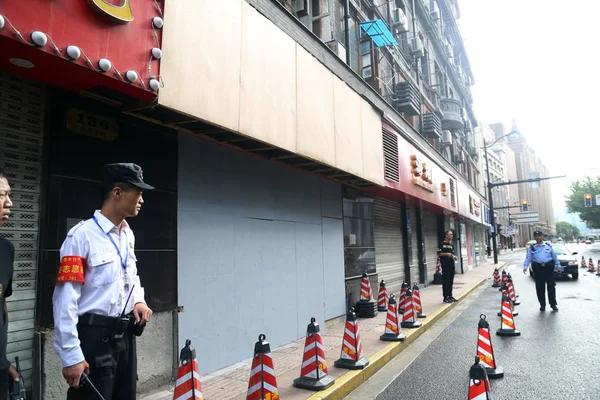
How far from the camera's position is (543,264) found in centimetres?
968

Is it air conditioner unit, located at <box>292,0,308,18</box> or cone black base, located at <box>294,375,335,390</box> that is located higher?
air conditioner unit, located at <box>292,0,308,18</box>

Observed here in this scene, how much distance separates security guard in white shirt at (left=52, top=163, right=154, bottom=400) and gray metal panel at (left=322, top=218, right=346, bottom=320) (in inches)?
248

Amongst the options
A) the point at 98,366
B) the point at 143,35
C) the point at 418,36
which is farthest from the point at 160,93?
the point at 418,36

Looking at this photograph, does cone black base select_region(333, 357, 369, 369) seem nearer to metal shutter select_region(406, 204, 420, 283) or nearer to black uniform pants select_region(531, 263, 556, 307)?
black uniform pants select_region(531, 263, 556, 307)

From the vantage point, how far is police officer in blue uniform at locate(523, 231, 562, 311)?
378 inches

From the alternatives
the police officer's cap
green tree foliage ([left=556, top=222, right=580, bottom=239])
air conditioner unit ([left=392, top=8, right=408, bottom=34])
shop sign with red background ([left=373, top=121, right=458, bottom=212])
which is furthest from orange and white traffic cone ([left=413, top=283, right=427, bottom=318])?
green tree foliage ([left=556, top=222, right=580, bottom=239])

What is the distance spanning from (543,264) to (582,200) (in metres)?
57.1

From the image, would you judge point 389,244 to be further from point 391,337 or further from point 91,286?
point 91,286

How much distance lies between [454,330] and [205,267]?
582cm

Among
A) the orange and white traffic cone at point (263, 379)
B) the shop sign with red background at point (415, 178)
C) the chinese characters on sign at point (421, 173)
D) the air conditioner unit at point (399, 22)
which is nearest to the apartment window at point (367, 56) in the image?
the shop sign with red background at point (415, 178)

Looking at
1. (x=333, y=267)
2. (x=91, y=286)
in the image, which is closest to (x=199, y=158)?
(x=91, y=286)

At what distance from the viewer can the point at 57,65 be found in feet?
11.1

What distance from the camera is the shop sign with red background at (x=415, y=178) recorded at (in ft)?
38.5

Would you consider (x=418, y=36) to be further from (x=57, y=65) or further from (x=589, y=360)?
(x=57, y=65)
